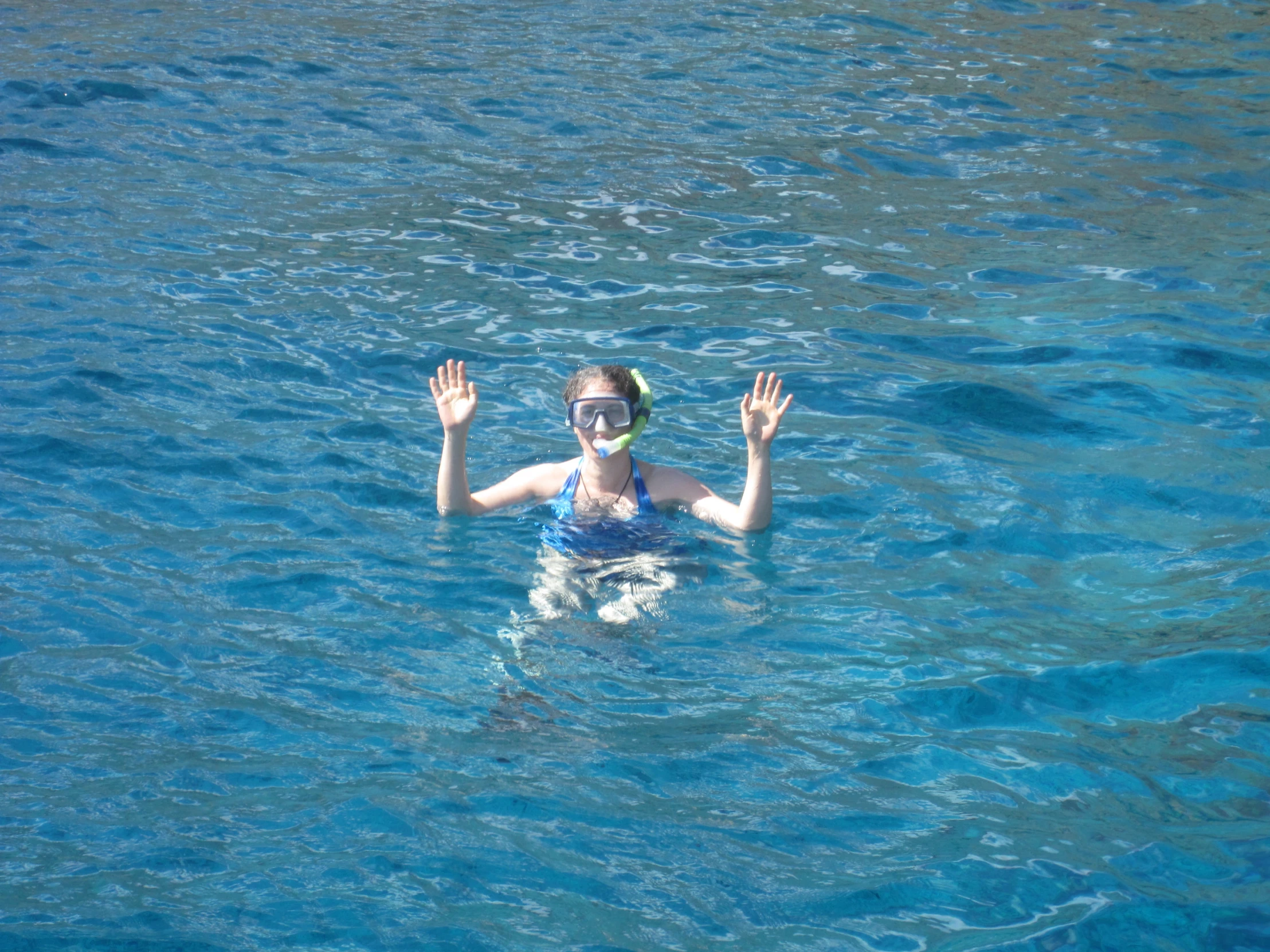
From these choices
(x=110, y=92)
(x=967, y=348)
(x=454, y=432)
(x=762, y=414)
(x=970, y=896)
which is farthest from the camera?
(x=110, y=92)

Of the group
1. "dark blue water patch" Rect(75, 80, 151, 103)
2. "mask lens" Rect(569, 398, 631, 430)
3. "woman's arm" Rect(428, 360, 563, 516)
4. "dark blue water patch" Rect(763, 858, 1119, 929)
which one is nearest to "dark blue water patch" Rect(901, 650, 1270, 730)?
"dark blue water patch" Rect(763, 858, 1119, 929)

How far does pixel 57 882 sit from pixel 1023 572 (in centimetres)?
381

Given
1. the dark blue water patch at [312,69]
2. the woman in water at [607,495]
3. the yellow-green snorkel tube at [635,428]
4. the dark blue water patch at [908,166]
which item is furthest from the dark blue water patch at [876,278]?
the dark blue water patch at [312,69]

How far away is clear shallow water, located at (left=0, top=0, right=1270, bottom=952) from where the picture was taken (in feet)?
11.6

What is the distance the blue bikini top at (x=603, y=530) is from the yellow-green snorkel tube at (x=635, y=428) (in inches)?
14.1

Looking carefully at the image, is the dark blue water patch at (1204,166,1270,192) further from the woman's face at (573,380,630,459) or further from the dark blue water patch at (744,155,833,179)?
the woman's face at (573,380,630,459)

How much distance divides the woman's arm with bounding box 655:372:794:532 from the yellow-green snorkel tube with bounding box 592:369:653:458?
0.41 m

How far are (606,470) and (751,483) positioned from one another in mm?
736

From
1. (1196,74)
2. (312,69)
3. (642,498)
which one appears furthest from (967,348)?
(312,69)

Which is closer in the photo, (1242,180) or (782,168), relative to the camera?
(1242,180)

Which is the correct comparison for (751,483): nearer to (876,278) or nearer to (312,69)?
(876,278)

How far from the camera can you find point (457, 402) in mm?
5191

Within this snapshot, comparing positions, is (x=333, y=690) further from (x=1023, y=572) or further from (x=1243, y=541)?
(x=1243, y=541)

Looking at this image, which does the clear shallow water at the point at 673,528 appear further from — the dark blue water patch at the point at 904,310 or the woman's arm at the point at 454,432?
the woman's arm at the point at 454,432
